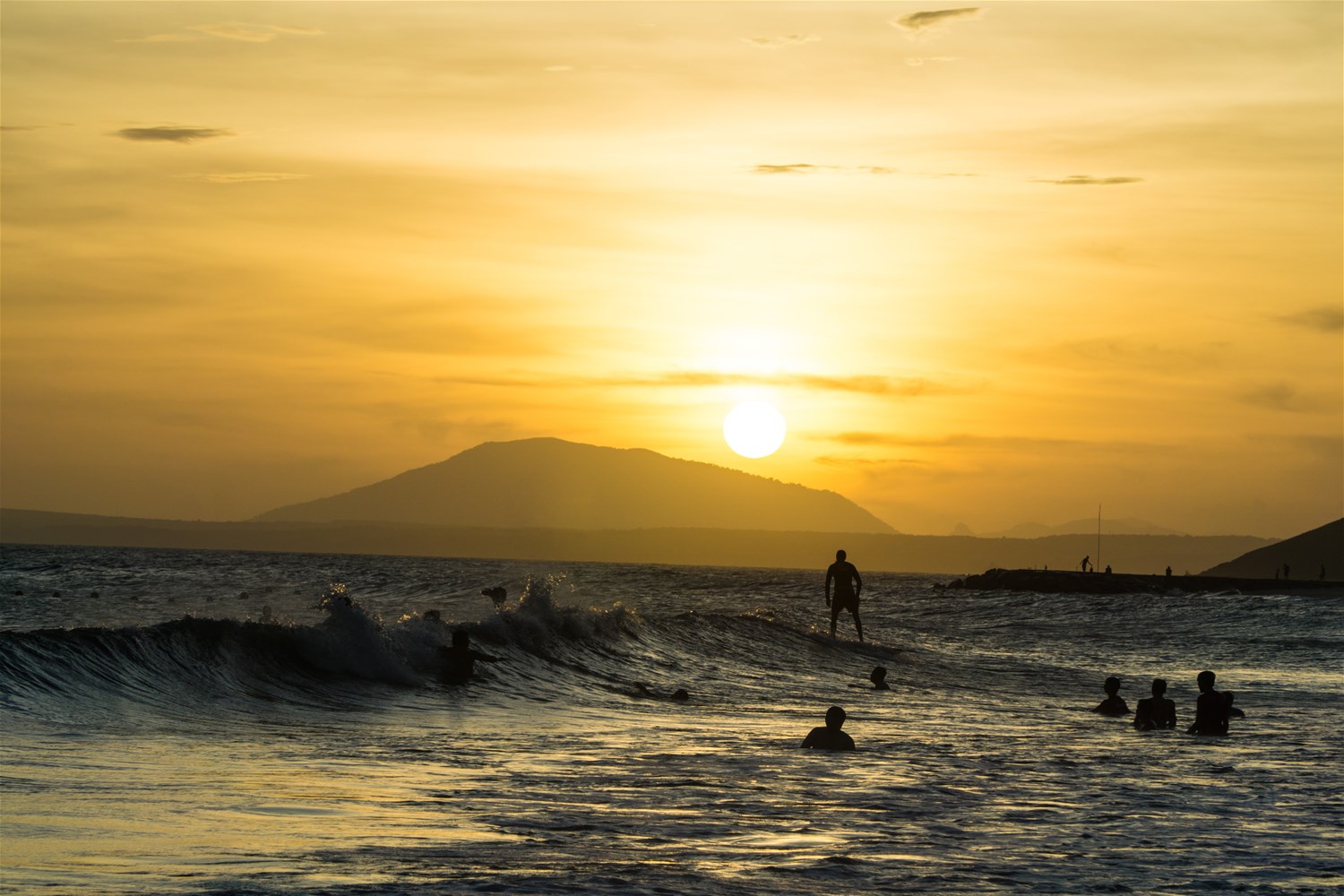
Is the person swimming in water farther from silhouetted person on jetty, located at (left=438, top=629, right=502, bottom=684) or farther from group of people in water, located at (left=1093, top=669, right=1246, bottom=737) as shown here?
group of people in water, located at (left=1093, top=669, right=1246, bottom=737)

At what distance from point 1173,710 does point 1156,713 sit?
1.82ft

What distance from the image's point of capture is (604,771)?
13.8 meters

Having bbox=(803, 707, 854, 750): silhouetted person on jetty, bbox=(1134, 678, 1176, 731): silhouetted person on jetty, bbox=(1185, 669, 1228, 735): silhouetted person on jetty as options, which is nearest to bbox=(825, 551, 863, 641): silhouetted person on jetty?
bbox=(1134, 678, 1176, 731): silhouetted person on jetty

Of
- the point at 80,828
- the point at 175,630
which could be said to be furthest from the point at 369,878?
the point at 175,630

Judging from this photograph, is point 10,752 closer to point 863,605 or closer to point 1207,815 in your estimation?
point 1207,815

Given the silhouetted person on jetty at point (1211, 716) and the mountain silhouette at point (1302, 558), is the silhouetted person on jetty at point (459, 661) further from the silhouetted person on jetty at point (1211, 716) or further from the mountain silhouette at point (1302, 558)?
the mountain silhouette at point (1302, 558)

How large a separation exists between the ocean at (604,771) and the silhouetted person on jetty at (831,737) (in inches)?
27.3

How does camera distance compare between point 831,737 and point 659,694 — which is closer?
point 831,737

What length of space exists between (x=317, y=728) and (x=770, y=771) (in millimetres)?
6207

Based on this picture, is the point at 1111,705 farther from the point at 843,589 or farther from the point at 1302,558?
the point at 1302,558

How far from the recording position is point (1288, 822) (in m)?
11.6

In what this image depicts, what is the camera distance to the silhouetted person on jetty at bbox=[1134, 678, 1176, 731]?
19703 millimetres

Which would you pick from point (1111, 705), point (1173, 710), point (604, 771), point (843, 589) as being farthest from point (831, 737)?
point (843, 589)

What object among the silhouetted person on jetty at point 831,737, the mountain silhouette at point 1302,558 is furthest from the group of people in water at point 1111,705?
the mountain silhouette at point 1302,558
